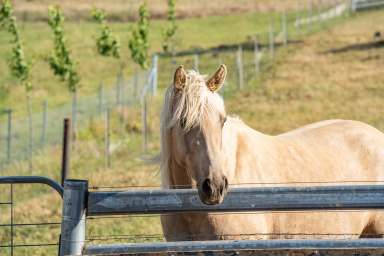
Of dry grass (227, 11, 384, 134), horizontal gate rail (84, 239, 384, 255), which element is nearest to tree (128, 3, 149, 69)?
dry grass (227, 11, 384, 134)

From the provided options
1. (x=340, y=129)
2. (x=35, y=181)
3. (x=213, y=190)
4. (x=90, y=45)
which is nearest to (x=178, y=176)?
(x=35, y=181)

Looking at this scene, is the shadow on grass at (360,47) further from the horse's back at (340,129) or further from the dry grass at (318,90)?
the horse's back at (340,129)

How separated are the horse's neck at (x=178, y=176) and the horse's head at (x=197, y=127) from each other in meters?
0.07

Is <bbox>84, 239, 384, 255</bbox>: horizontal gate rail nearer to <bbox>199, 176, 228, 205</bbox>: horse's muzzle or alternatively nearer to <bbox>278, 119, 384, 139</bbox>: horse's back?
<bbox>199, 176, 228, 205</bbox>: horse's muzzle

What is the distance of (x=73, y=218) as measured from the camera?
17.5 ft

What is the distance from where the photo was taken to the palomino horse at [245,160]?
644 centimetres

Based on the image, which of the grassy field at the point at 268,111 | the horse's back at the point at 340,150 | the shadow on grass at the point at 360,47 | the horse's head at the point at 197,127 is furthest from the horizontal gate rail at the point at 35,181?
the shadow on grass at the point at 360,47

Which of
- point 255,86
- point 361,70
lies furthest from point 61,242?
point 361,70

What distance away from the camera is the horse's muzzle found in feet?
18.6

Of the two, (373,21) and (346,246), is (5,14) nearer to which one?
(346,246)

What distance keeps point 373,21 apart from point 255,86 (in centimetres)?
2133

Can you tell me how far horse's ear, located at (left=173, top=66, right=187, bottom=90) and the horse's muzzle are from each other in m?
1.05

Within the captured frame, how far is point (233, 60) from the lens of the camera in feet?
151

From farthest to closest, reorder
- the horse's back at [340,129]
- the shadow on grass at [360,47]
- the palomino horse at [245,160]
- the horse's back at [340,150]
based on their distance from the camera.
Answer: the shadow on grass at [360,47], the horse's back at [340,129], the horse's back at [340,150], the palomino horse at [245,160]
